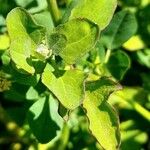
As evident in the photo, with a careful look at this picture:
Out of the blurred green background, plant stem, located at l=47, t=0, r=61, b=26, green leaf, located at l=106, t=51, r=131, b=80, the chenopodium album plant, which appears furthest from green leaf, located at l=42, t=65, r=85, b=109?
the blurred green background

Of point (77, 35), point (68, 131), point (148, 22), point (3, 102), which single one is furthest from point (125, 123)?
point (77, 35)

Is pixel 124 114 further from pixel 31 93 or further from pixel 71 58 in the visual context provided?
pixel 71 58

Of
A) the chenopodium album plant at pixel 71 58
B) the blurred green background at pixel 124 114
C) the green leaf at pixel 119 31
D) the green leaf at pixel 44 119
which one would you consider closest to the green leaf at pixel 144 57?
the blurred green background at pixel 124 114

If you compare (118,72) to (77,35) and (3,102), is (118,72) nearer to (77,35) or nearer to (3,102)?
(77,35)

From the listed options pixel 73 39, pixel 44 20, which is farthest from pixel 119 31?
pixel 73 39

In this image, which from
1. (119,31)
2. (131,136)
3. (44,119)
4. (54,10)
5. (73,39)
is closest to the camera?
(73,39)

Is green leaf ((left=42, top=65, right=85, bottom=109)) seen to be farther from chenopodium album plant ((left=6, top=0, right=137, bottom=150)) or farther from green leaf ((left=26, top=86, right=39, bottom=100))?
green leaf ((left=26, top=86, right=39, bottom=100))

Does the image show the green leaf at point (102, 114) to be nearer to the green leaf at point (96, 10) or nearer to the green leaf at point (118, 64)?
the green leaf at point (96, 10)
